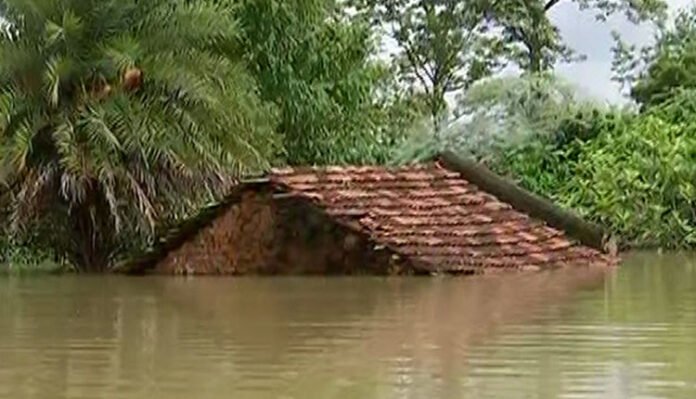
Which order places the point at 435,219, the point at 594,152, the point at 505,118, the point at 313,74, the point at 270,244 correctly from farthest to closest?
the point at 505,118
the point at 594,152
the point at 313,74
the point at 270,244
the point at 435,219

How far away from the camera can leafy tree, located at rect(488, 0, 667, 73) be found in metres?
33.2

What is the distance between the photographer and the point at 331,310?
11000mm

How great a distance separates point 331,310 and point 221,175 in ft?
24.9

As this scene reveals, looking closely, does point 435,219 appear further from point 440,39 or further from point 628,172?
point 440,39

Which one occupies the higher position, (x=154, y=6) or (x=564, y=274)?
(x=154, y=6)

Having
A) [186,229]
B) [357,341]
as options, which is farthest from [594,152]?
[357,341]

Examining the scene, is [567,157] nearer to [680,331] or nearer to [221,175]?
[221,175]

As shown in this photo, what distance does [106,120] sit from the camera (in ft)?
58.4

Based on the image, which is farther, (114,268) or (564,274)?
(114,268)

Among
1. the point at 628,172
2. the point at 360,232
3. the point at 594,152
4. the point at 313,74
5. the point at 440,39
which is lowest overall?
the point at 360,232

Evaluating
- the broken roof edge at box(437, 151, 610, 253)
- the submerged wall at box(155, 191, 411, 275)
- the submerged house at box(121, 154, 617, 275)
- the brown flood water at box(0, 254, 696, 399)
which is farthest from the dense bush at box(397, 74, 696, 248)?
the brown flood water at box(0, 254, 696, 399)

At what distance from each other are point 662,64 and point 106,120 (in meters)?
15.0

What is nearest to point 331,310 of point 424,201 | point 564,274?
point 564,274

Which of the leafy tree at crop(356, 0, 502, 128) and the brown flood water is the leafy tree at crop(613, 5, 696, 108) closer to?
the leafy tree at crop(356, 0, 502, 128)
